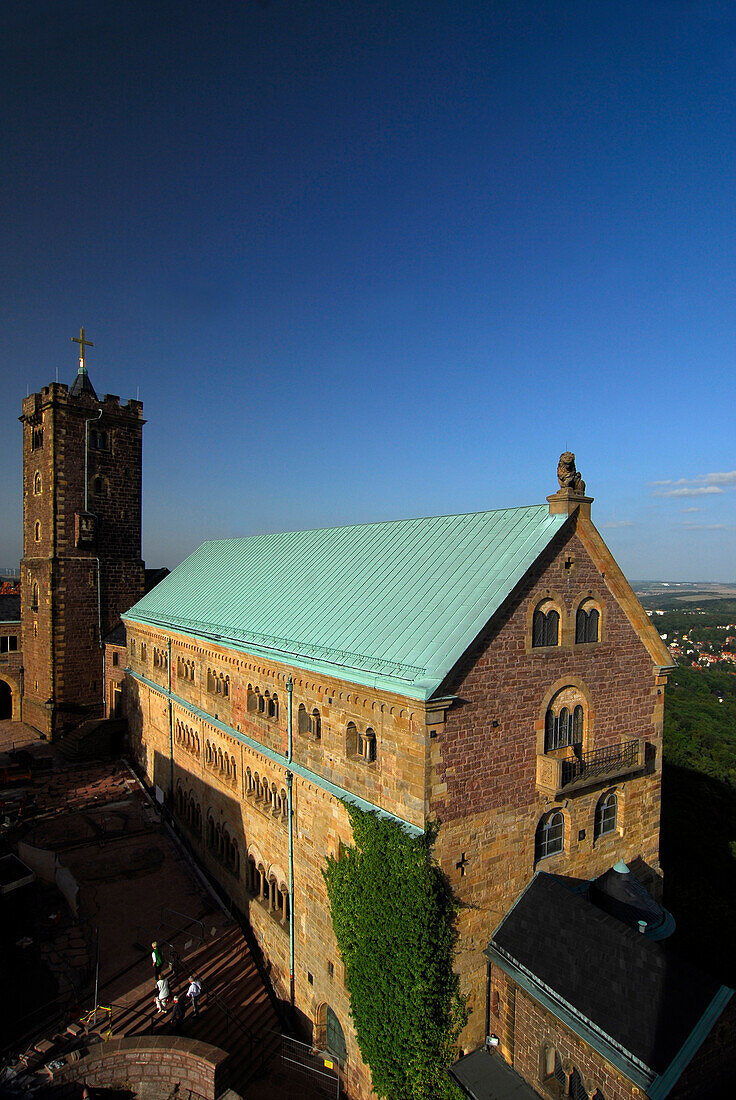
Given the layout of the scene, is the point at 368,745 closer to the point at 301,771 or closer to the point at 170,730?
the point at 301,771

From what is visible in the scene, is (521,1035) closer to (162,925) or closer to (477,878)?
(477,878)

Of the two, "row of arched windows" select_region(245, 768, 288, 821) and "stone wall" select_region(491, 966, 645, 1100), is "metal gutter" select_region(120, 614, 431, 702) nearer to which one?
"row of arched windows" select_region(245, 768, 288, 821)

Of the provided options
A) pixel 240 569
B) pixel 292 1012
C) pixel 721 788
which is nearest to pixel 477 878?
pixel 292 1012

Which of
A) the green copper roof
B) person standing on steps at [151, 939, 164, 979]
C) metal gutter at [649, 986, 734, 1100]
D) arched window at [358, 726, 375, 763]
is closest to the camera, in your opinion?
metal gutter at [649, 986, 734, 1100]

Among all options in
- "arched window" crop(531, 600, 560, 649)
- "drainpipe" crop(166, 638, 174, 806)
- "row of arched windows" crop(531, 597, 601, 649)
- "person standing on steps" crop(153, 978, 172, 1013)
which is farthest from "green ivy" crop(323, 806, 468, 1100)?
"drainpipe" crop(166, 638, 174, 806)

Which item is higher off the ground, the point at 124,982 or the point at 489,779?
the point at 489,779
